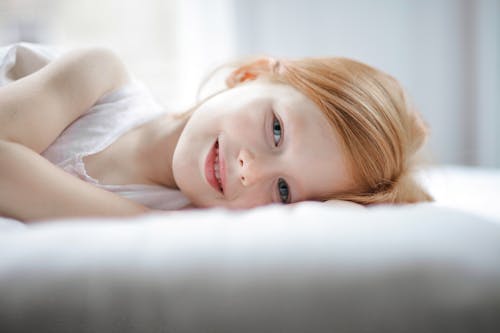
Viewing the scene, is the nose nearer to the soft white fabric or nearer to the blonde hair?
the blonde hair

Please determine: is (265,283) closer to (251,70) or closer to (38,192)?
(38,192)

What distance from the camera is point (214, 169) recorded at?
38.6 inches

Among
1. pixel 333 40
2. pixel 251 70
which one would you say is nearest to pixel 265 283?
pixel 251 70

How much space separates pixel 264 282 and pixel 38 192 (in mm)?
489

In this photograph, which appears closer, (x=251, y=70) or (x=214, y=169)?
(x=214, y=169)

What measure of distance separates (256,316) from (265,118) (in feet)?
2.03

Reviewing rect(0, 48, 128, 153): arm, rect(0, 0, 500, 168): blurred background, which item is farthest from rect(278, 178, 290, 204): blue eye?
rect(0, 0, 500, 168): blurred background

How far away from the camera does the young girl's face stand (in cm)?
93

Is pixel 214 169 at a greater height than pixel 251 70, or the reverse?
pixel 251 70

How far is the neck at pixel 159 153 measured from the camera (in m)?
1.09

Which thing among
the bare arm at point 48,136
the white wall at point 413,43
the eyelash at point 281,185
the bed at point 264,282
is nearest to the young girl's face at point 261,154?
the eyelash at point 281,185

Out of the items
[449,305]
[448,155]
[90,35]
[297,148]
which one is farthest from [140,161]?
[448,155]

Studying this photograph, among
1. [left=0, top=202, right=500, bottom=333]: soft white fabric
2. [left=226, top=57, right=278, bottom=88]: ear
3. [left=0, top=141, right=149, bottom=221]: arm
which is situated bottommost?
[left=0, top=141, right=149, bottom=221]: arm

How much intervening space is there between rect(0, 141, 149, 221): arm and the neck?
0.26 m
